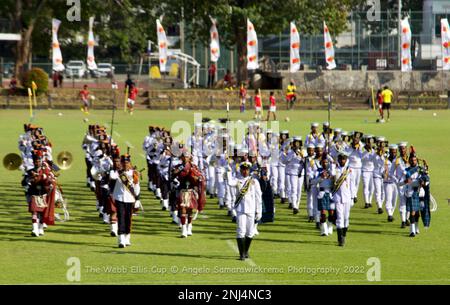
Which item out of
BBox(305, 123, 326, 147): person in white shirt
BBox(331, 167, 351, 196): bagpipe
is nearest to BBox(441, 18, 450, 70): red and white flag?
BBox(305, 123, 326, 147): person in white shirt

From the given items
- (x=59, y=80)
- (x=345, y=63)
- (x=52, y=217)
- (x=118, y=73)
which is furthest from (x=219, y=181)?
(x=118, y=73)

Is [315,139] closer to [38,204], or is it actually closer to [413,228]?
[413,228]

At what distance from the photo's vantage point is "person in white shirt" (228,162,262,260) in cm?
2130

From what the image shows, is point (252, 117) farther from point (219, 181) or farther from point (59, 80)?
point (219, 181)

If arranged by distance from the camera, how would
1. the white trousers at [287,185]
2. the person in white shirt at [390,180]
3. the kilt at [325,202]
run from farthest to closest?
the white trousers at [287,185] < the person in white shirt at [390,180] < the kilt at [325,202]

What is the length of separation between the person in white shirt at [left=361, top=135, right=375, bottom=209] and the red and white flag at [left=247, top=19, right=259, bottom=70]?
39.7m

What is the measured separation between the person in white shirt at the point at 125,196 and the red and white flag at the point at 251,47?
46.2 m

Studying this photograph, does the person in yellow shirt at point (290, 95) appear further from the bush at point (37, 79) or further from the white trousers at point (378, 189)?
the white trousers at point (378, 189)

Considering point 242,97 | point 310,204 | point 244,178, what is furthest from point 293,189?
point 242,97

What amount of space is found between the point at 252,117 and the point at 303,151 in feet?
106

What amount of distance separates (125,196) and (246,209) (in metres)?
2.81

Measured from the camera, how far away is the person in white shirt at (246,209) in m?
21.3

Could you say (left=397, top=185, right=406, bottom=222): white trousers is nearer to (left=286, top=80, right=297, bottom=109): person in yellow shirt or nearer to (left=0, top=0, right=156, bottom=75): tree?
(left=286, top=80, right=297, bottom=109): person in yellow shirt

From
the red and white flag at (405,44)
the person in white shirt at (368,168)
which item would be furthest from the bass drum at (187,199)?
the red and white flag at (405,44)
